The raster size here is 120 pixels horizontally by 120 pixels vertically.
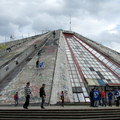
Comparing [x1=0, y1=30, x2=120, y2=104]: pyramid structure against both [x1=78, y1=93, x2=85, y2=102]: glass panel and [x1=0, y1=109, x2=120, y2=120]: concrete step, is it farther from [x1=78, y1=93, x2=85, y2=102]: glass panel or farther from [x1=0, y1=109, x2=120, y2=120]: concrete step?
[x1=0, y1=109, x2=120, y2=120]: concrete step

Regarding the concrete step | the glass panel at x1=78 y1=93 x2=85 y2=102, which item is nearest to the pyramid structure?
the glass panel at x1=78 y1=93 x2=85 y2=102

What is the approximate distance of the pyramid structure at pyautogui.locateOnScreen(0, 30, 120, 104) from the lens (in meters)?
22.6

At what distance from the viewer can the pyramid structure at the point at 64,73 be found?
74.3 ft

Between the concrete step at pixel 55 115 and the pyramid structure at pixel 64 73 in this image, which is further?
the pyramid structure at pixel 64 73

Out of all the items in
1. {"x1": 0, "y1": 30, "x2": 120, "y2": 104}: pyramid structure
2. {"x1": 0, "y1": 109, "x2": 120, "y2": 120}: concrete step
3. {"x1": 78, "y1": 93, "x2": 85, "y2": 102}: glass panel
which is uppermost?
{"x1": 0, "y1": 30, "x2": 120, "y2": 104}: pyramid structure

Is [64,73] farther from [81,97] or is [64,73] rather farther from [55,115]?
[55,115]

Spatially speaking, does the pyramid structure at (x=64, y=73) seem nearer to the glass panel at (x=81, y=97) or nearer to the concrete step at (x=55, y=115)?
the glass panel at (x=81, y=97)

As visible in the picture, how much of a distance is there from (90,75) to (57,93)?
24.2 feet

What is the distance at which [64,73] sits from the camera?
2656 cm

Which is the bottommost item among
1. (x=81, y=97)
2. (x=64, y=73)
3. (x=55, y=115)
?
(x=55, y=115)

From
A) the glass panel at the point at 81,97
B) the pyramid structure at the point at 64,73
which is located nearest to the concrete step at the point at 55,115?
the pyramid structure at the point at 64,73

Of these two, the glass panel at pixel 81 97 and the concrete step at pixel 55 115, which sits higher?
the glass panel at pixel 81 97

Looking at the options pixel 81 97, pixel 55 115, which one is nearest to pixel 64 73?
pixel 81 97

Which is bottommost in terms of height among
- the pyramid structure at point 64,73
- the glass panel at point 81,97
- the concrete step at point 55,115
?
the concrete step at point 55,115
